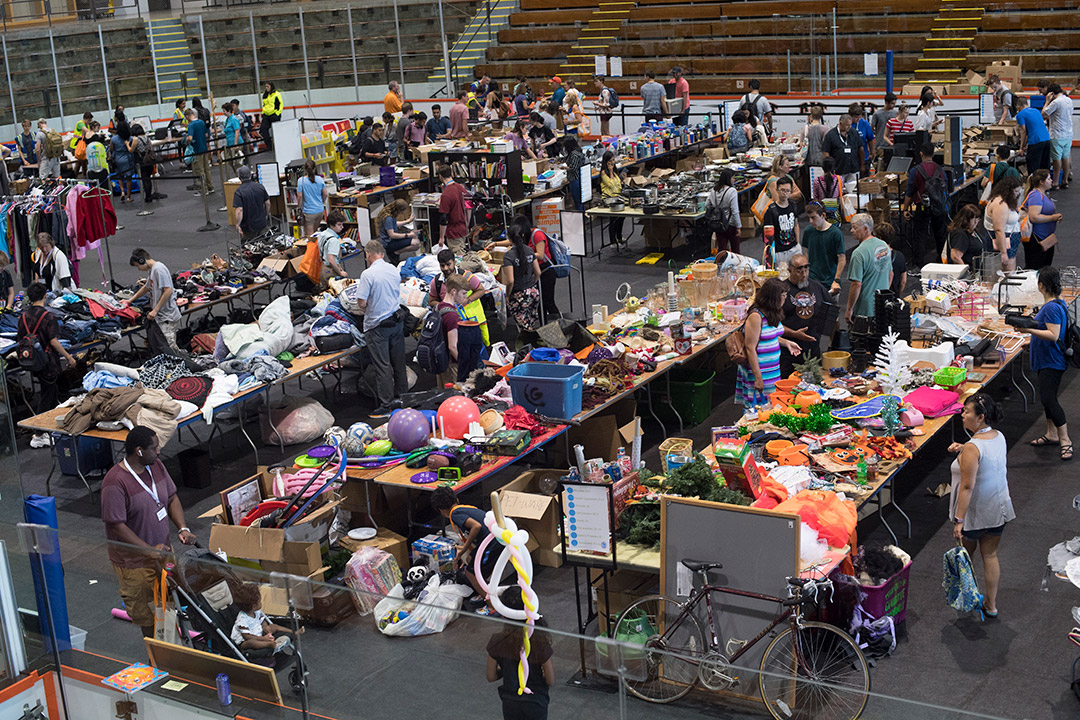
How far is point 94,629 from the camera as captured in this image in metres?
6.54

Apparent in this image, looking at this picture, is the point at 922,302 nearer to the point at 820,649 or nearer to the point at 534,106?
the point at 820,649

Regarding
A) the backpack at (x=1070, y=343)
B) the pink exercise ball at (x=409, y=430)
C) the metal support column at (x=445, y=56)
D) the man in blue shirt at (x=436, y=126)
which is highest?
the metal support column at (x=445, y=56)

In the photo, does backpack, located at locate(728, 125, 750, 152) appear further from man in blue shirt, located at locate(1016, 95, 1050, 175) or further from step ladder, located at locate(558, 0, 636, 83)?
step ladder, located at locate(558, 0, 636, 83)

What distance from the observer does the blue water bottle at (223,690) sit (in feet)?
20.2

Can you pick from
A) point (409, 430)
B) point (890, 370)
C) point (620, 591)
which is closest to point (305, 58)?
point (409, 430)

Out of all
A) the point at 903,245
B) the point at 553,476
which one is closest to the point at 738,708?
the point at 553,476

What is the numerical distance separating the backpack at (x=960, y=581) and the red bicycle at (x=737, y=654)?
0.86 m

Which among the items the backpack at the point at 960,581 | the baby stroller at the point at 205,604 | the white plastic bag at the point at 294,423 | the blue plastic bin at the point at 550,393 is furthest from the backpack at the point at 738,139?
the baby stroller at the point at 205,604

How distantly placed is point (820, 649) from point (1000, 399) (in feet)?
17.1

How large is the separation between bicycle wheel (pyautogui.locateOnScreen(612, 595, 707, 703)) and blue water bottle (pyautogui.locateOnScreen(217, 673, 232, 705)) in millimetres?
2056

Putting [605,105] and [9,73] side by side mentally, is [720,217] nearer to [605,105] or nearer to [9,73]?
[605,105]

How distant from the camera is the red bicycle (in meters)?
5.16

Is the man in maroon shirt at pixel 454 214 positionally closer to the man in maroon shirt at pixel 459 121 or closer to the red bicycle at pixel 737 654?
the man in maroon shirt at pixel 459 121

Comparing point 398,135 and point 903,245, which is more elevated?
point 398,135
